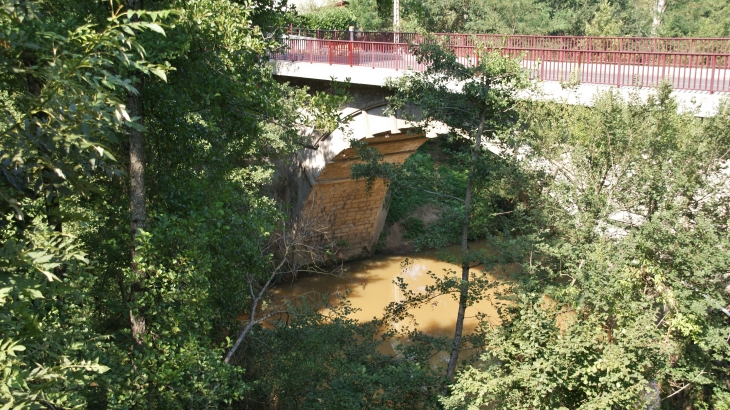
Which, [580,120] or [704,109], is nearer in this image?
[704,109]

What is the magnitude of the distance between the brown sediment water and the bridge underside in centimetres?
65

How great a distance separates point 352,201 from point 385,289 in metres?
2.33

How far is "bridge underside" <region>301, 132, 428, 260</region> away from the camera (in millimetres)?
14805

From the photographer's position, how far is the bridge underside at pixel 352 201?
14.8 meters

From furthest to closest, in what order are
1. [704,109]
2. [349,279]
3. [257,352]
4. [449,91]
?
1. [349,279]
2. [449,91]
3. [704,109]
4. [257,352]

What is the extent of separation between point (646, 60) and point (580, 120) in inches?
51.3

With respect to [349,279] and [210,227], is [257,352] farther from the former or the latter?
[349,279]

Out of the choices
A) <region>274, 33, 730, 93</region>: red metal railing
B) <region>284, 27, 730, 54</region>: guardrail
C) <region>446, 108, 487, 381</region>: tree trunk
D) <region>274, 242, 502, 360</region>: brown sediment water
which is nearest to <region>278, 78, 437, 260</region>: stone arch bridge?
<region>274, 242, 502, 360</region>: brown sediment water

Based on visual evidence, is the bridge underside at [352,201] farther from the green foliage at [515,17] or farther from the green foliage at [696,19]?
the green foliage at [696,19]

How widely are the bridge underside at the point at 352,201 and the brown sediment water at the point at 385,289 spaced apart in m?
0.65

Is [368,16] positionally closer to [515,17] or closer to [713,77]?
[515,17]

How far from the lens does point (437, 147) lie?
24.0 meters

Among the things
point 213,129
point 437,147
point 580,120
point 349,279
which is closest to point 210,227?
point 213,129

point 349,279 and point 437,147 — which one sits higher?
point 437,147
